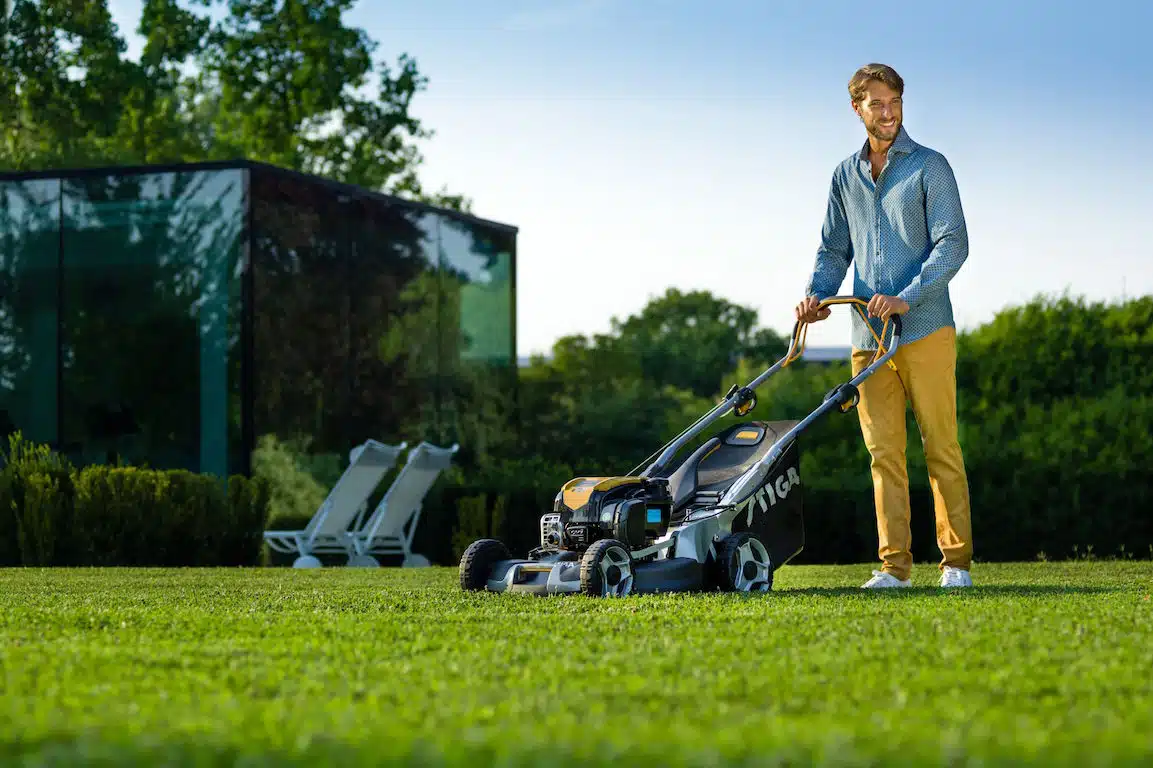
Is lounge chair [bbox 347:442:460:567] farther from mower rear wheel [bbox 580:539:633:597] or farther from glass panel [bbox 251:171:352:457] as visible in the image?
mower rear wheel [bbox 580:539:633:597]

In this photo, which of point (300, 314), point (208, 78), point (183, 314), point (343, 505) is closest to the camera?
point (343, 505)

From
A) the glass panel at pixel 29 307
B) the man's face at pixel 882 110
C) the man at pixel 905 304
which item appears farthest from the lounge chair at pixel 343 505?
the man's face at pixel 882 110

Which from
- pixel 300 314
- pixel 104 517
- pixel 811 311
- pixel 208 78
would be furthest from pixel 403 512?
pixel 208 78

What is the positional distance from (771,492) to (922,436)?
0.69 metres

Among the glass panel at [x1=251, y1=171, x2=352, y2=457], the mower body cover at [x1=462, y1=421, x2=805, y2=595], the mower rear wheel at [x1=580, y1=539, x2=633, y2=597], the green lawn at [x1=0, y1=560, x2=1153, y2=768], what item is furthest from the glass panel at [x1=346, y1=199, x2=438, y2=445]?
the green lawn at [x1=0, y1=560, x2=1153, y2=768]

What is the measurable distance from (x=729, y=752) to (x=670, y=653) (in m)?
1.45

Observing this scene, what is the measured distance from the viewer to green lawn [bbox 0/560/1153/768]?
9.06 feet

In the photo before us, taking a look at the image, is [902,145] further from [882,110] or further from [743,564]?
[743,564]

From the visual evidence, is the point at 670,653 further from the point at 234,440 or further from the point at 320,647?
the point at 234,440

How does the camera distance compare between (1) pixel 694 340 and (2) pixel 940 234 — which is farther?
(1) pixel 694 340

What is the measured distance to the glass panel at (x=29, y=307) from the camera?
1498 centimetres

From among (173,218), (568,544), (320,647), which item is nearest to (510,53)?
(173,218)

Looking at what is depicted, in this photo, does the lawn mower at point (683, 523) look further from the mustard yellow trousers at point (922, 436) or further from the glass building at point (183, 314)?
the glass building at point (183, 314)

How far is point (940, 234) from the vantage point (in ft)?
23.4
